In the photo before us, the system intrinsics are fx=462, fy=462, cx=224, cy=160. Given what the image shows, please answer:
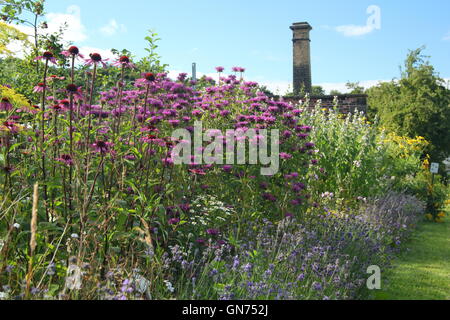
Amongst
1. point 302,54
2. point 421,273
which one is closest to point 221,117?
point 421,273

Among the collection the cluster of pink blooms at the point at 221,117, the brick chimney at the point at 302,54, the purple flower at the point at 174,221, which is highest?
the brick chimney at the point at 302,54

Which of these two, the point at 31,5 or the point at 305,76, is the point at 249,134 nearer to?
the point at 31,5

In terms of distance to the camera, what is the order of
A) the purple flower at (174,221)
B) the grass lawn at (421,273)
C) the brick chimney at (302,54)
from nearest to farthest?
the purple flower at (174,221), the grass lawn at (421,273), the brick chimney at (302,54)

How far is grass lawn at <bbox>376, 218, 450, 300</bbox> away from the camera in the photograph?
4.79 metres

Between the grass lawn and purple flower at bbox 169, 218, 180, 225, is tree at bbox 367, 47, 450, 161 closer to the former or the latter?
the grass lawn

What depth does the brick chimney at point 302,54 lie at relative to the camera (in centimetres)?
1964

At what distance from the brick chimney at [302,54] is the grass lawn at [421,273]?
12.7 meters

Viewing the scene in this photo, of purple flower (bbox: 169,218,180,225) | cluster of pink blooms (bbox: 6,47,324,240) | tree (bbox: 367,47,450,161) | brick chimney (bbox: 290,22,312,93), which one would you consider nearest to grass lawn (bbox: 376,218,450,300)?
cluster of pink blooms (bbox: 6,47,324,240)

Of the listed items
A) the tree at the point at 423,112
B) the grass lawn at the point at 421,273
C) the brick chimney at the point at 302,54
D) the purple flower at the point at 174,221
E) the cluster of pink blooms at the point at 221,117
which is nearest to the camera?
the purple flower at the point at 174,221

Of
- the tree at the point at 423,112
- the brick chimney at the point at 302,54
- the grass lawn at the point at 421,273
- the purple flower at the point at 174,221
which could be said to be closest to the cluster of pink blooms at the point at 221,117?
the purple flower at the point at 174,221

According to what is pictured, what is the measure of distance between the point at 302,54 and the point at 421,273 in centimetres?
1534

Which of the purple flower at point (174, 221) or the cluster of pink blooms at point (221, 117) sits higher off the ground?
the cluster of pink blooms at point (221, 117)

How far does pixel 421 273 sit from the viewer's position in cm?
558

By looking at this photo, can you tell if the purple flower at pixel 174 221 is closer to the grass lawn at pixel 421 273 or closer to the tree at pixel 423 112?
the grass lawn at pixel 421 273
